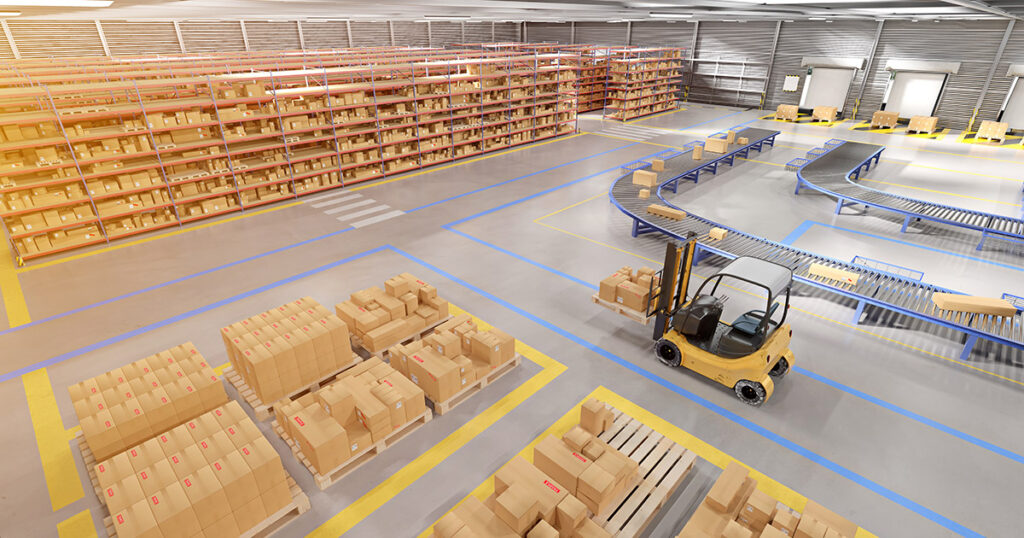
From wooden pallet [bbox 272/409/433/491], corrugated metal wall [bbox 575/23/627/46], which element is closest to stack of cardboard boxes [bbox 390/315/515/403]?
wooden pallet [bbox 272/409/433/491]

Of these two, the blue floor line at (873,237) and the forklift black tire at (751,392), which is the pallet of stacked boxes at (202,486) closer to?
the forklift black tire at (751,392)

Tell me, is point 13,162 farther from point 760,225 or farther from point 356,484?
point 760,225

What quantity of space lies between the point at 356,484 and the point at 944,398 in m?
7.41

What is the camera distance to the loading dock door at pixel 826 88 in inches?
961

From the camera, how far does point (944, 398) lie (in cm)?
624

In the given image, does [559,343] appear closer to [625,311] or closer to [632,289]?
[625,311]

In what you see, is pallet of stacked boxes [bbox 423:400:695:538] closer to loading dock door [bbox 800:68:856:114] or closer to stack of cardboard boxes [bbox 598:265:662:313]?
stack of cardboard boxes [bbox 598:265:662:313]

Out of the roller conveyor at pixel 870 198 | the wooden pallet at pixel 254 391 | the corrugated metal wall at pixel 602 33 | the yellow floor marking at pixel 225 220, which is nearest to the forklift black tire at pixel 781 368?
the wooden pallet at pixel 254 391

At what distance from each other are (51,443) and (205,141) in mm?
8203

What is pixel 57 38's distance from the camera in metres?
20.1

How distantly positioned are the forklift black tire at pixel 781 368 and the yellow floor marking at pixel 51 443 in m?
8.32

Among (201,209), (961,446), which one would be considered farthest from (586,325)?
(201,209)

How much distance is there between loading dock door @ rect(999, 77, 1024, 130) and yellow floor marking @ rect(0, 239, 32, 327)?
32944 millimetres

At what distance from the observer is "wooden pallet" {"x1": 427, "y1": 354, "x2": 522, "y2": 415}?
6014 mm
